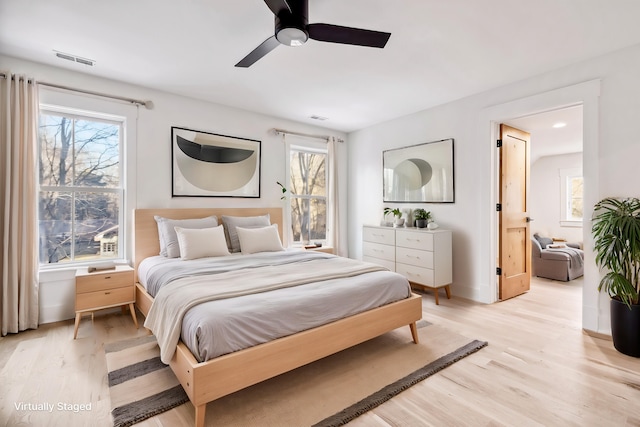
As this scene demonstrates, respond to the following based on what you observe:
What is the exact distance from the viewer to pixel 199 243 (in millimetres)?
3184

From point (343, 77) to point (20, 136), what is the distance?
3.17 meters

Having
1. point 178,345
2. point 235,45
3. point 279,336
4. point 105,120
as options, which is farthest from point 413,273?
point 105,120

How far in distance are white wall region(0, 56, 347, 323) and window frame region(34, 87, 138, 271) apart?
69 mm

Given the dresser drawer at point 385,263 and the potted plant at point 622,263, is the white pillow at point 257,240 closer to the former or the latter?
the dresser drawer at point 385,263

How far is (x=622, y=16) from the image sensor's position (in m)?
2.21

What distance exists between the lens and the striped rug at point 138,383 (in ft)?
5.75

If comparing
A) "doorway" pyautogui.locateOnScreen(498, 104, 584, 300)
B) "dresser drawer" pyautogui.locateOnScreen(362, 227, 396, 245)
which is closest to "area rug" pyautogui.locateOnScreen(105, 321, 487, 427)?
"dresser drawer" pyautogui.locateOnScreen(362, 227, 396, 245)

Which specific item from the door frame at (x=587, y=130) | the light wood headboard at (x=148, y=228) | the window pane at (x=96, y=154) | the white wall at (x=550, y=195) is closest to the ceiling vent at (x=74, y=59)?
the window pane at (x=96, y=154)

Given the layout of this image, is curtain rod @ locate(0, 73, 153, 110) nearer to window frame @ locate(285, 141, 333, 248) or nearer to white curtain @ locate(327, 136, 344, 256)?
window frame @ locate(285, 141, 333, 248)

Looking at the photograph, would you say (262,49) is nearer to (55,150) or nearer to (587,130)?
(55,150)

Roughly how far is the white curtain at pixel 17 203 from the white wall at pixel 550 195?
26.6ft

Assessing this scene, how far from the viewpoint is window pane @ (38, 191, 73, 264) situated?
10.2 feet

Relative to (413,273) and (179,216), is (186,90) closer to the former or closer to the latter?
(179,216)

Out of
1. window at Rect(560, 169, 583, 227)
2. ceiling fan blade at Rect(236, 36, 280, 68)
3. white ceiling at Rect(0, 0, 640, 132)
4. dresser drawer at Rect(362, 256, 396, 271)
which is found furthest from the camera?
window at Rect(560, 169, 583, 227)
